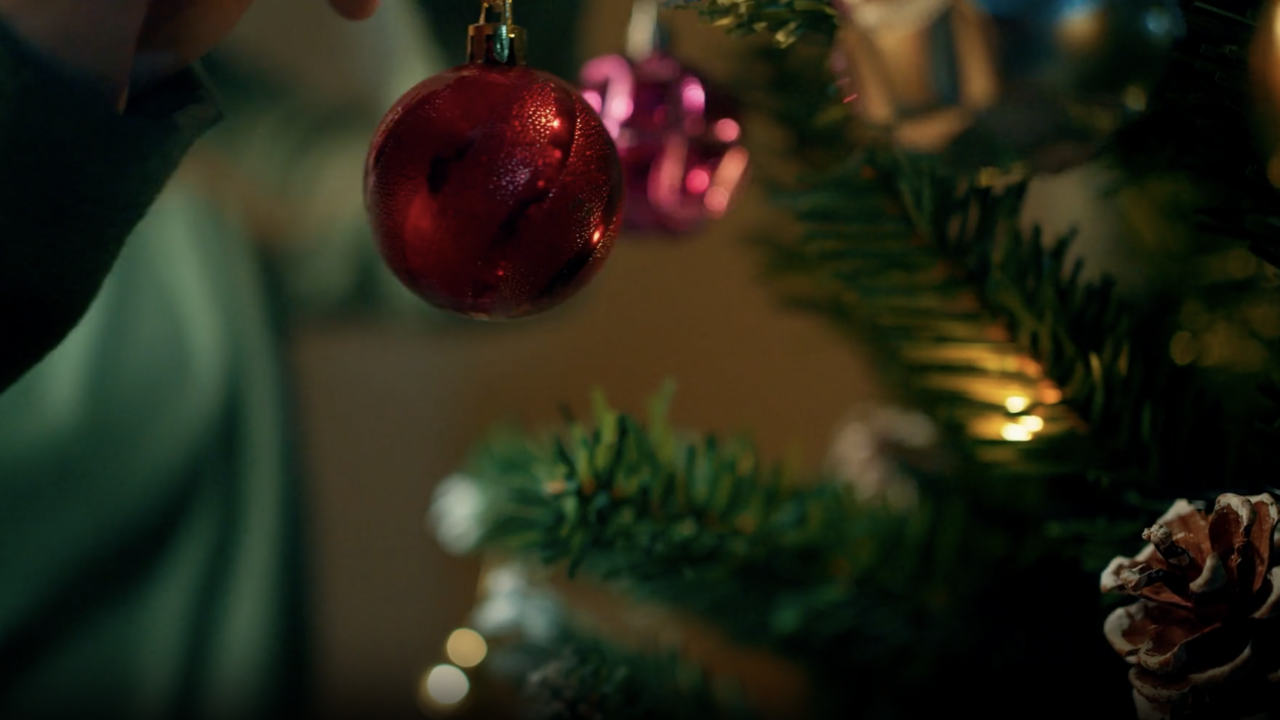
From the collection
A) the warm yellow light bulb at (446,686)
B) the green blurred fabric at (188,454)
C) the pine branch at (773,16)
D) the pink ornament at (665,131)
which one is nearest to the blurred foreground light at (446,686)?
the warm yellow light bulb at (446,686)

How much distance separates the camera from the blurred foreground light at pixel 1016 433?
27cm

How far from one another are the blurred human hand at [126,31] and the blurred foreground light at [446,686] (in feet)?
1.11

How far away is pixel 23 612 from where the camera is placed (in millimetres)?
474

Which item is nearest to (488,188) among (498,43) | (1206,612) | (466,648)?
(498,43)

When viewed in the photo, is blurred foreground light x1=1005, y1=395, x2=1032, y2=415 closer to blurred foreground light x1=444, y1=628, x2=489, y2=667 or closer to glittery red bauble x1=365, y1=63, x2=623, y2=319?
glittery red bauble x1=365, y1=63, x2=623, y2=319

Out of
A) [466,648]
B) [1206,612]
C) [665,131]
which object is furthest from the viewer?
[466,648]

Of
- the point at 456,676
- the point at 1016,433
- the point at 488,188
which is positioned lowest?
the point at 456,676

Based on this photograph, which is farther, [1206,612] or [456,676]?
[456,676]

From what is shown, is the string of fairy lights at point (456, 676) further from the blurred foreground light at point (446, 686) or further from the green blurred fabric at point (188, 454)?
the green blurred fabric at point (188, 454)

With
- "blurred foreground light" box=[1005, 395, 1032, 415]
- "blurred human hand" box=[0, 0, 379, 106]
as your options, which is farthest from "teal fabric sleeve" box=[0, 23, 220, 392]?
"blurred foreground light" box=[1005, 395, 1032, 415]

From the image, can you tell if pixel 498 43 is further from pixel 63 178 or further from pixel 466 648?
pixel 466 648

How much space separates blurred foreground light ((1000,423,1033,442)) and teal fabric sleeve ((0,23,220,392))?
0.77ft

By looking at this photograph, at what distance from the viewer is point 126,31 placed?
0.22 metres

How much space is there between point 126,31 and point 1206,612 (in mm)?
264
